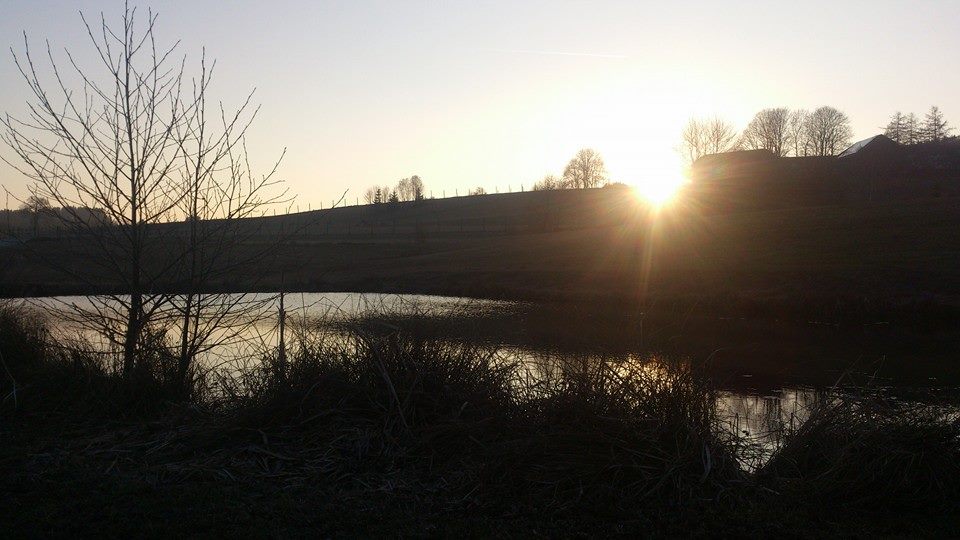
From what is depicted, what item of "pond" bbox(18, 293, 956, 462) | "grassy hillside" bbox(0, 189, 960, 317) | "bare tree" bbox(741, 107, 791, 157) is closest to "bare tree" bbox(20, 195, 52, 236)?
"pond" bbox(18, 293, 956, 462)

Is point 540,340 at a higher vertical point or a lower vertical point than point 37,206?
lower

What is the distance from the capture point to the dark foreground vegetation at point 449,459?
4.73 m

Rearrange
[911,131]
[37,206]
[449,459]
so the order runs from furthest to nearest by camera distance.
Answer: [911,131], [37,206], [449,459]

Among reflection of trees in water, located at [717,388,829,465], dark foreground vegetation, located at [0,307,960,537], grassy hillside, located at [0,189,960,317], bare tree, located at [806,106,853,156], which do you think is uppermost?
bare tree, located at [806,106,853,156]

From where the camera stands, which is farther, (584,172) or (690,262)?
(584,172)

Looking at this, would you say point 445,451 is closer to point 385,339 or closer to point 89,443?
point 385,339

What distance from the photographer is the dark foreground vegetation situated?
4727 millimetres

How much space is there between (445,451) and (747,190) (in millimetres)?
73333

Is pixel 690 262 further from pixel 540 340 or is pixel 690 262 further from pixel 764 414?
pixel 764 414

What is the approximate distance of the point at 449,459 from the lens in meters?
5.81

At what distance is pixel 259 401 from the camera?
6.63 metres

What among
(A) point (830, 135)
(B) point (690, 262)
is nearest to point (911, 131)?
(A) point (830, 135)

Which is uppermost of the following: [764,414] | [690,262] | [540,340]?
[690,262]

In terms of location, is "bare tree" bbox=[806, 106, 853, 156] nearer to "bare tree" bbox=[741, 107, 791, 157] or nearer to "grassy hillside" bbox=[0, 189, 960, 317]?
"bare tree" bbox=[741, 107, 791, 157]
